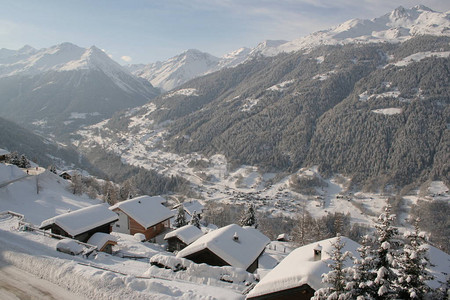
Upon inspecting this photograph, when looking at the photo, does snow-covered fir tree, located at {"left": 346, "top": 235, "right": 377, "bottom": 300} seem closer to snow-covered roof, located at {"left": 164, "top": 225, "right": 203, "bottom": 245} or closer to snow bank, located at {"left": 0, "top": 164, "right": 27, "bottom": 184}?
snow-covered roof, located at {"left": 164, "top": 225, "right": 203, "bottom": 245}

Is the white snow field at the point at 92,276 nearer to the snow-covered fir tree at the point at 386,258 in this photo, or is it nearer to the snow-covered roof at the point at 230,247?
the snow-covered roof at the point at 230,247

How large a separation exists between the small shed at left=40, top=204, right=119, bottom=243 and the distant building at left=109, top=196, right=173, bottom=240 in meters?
7.63

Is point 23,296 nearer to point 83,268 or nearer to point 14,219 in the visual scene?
point 83,268

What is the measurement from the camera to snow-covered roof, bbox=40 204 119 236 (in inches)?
1182

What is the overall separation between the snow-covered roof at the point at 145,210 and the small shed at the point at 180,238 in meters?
6.27

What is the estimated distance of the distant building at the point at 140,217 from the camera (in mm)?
43375

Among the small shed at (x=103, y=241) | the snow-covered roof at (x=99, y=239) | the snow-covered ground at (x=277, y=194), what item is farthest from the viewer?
the snow-covered ground at (x=277, y=194)

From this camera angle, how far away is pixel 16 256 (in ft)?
62.4

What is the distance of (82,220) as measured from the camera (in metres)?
32.1

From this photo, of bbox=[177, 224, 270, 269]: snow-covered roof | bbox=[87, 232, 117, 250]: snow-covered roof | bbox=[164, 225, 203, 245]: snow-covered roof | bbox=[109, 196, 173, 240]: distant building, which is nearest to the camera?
bbox=[177, 224, 270, 269]: snow-covered roof

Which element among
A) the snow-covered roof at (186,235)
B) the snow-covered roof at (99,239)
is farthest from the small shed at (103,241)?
the snow-covered roof at (186,235)

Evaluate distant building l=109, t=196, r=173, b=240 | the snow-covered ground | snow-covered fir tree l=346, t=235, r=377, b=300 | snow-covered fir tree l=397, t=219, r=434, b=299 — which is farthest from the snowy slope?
the snow-covered ground

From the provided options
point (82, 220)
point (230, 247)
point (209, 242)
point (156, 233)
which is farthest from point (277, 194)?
point (209, 242)

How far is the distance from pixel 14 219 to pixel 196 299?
24.9 metres
